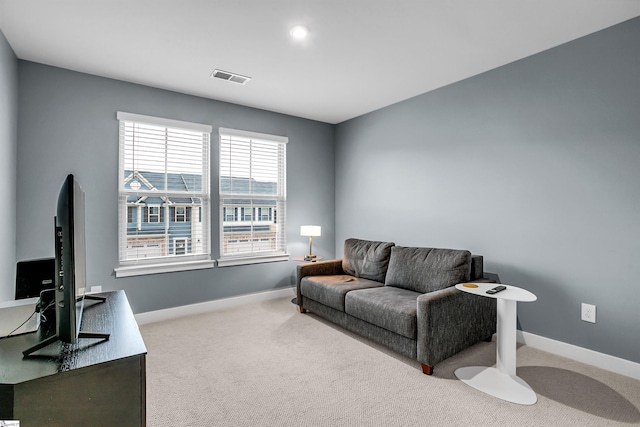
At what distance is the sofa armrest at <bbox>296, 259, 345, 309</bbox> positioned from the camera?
3832 millimetres

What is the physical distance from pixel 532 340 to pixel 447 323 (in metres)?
1.06

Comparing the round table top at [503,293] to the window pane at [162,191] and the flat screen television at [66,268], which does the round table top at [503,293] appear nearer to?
the flat screen television at [66,268]

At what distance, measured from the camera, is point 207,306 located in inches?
153

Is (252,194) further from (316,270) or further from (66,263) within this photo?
(66,263)

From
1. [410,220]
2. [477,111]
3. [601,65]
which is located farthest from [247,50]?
[601,65]

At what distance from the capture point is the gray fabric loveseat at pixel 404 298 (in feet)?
8.04

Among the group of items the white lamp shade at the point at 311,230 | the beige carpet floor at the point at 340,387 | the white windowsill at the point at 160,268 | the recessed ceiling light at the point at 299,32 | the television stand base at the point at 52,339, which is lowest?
the beige carpet floor at the point at 340,387

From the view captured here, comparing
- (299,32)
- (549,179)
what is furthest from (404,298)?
(299,32)

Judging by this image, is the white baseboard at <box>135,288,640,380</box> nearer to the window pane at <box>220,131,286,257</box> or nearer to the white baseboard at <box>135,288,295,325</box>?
the white baseboard at <box>135,288,295,325</box>

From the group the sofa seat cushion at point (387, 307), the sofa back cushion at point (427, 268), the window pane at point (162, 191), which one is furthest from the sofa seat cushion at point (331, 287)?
the window pane at point (162, 191)

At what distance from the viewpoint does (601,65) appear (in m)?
2.51

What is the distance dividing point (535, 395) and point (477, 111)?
253 cm

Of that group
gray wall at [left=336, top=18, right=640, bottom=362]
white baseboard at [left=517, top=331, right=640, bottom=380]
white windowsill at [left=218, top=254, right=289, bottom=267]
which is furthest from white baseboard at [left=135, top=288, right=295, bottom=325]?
white baseboard at [left=517, top=331, right=640, bottom=380]

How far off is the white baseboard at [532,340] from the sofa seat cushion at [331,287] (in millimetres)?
849
